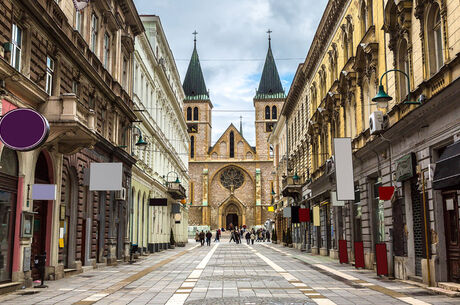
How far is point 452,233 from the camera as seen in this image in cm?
1352

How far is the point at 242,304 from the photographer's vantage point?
10.8m

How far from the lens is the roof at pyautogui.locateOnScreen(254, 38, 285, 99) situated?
96.1 meters

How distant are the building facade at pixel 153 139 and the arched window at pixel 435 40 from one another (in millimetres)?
14945

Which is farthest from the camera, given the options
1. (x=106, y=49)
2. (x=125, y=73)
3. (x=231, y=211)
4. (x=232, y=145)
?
(x=232, y=145)

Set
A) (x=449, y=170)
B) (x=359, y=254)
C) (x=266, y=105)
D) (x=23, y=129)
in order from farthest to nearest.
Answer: (x=266, y=105) < (x=359, y=254) < (x=449, y=170) < (x=23, y=129)

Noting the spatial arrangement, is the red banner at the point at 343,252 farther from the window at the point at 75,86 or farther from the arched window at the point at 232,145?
the arched window at the point at 232,145

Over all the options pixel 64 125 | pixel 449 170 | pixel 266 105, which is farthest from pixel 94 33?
pixel 266 105

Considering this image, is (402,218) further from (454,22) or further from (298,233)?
(298,233)

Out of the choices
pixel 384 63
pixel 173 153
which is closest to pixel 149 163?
pixel 173 153

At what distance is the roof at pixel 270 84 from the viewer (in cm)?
9612

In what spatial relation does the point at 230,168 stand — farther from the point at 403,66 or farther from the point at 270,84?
the point at 403,66

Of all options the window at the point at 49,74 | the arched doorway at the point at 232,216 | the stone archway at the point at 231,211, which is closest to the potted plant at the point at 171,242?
the window at the point at 49,74

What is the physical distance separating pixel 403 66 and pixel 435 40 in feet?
9.16

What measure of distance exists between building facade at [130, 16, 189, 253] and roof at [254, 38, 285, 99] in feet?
148
